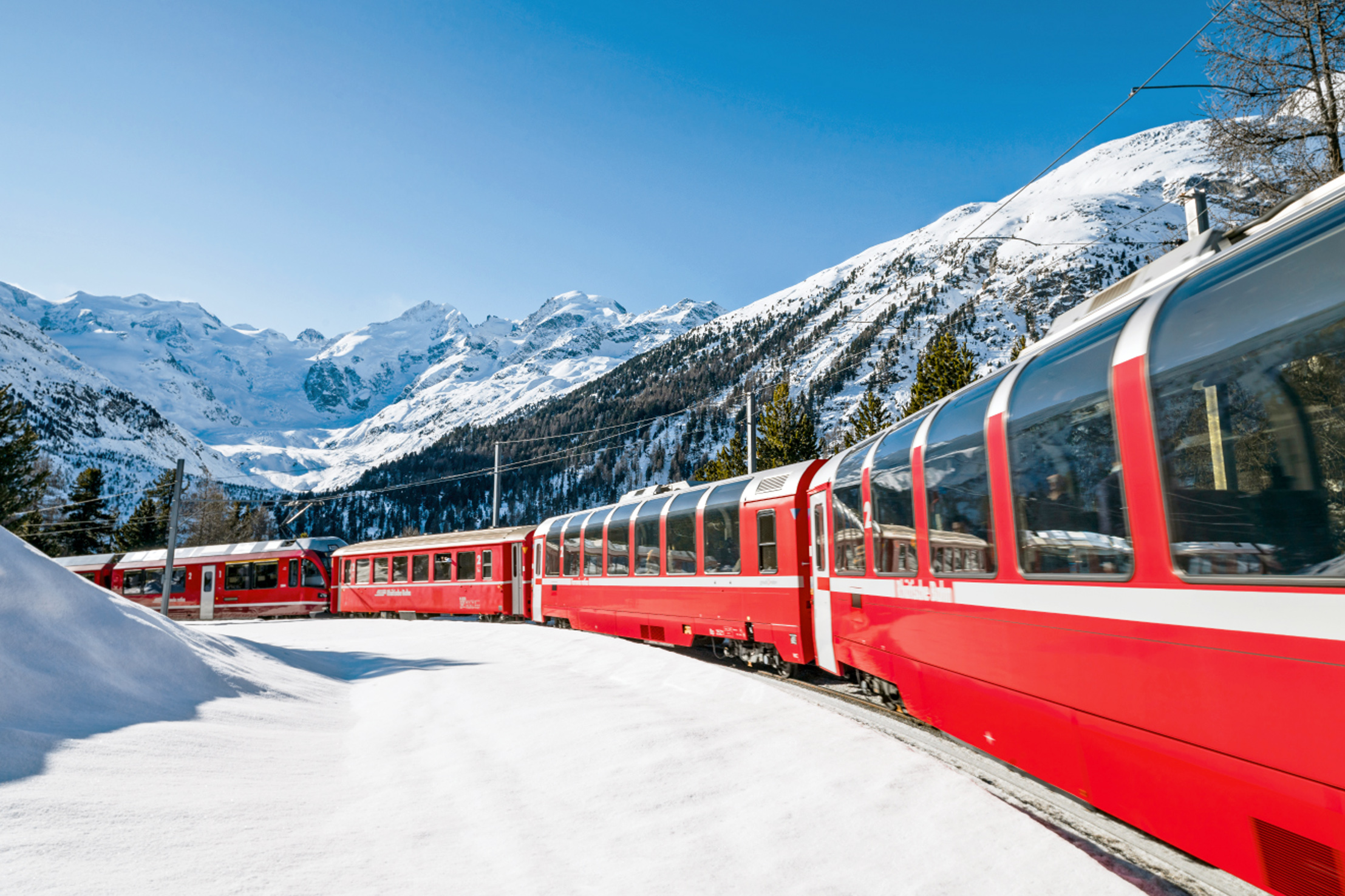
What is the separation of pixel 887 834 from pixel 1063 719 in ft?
3.97

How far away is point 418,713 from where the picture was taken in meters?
7.45

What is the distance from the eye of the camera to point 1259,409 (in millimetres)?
3049

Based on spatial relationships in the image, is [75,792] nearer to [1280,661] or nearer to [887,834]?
[887,834]

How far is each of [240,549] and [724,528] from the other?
27532mm

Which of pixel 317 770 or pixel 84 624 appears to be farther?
pixel 84 624

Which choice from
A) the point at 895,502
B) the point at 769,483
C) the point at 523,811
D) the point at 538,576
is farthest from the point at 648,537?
the point at 523,811

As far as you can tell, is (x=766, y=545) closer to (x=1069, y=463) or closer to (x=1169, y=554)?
(x=1069, y=463)

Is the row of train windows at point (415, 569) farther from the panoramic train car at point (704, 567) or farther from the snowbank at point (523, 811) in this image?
the snowbank at point (523, 811)

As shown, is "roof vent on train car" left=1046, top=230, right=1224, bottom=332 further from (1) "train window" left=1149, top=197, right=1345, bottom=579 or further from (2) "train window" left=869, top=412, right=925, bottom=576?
(2) "train window" left=869, top=412, right=925, bottom=576

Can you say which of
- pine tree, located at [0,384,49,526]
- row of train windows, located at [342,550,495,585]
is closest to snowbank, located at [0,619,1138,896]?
row of train windows, located at [342,550,495,585]

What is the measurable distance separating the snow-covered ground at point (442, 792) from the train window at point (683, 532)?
5.23 meters

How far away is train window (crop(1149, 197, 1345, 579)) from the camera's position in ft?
9.02

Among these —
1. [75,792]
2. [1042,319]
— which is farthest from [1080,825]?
[1042,319]

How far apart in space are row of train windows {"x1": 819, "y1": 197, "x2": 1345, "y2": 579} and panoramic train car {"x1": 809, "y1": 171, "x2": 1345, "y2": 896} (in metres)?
0.01
